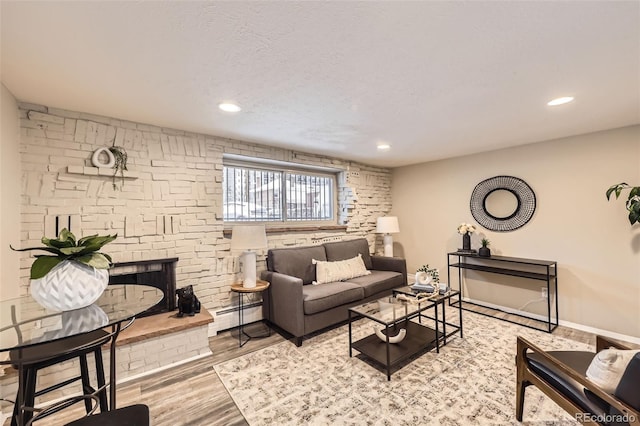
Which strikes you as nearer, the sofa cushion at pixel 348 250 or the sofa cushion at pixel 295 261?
the sofa cushion at pixel 295 261

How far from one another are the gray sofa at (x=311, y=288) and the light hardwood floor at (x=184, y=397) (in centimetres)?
62

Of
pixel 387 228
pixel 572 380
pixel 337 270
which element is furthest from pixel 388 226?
pixel 572 380

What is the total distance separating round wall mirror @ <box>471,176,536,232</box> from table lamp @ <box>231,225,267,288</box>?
3197 millimetres

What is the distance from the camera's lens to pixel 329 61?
1587 mm

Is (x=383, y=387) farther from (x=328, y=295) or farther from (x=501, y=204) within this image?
(x=501, y=204)

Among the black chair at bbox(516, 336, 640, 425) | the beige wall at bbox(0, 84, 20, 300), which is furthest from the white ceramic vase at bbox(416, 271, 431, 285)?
the beige wall at bbox(0, 84, 20, 300)

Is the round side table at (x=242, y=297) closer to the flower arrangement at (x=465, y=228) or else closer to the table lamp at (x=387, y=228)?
the table lamp at (x=387, y=228)

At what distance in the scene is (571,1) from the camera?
116 centimetres

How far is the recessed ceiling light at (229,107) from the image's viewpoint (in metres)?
2.20

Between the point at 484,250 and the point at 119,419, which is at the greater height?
the point at 484,250

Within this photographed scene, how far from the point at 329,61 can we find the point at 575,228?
353cm

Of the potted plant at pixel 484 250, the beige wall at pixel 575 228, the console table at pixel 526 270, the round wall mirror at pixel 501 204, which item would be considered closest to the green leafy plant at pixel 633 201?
the beige wall at pixel 575 228

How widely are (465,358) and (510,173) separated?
2.59 m

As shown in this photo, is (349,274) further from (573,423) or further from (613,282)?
(613,282)
